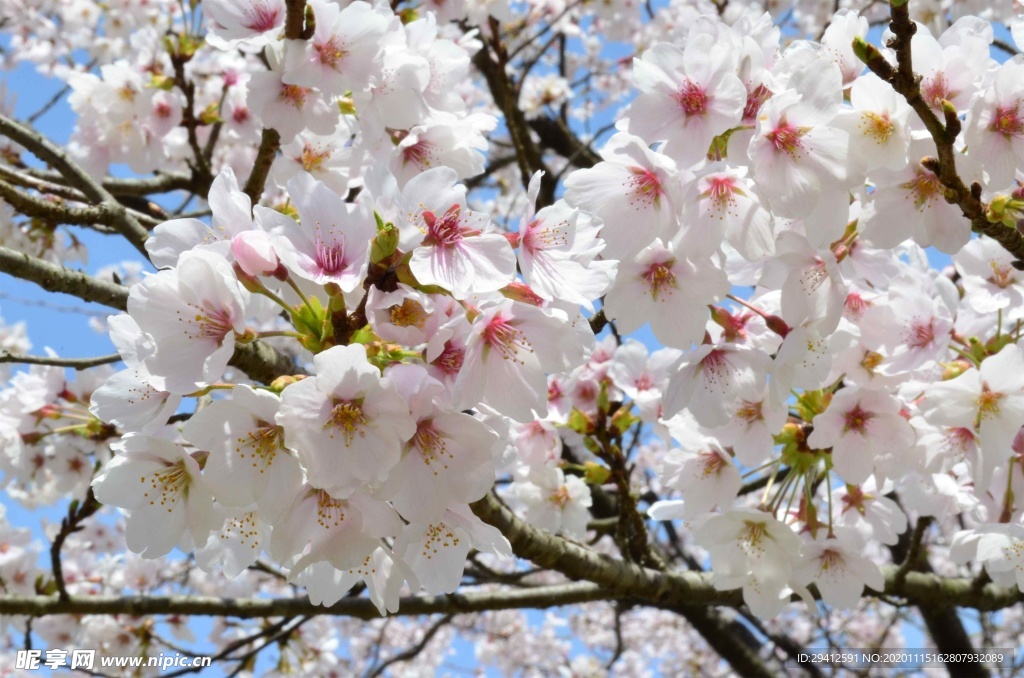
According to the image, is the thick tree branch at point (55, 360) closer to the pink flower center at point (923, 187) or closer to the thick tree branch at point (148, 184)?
the thick tree branch at point (148, 184)

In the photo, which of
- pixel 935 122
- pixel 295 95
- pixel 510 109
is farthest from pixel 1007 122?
pixel 510 109

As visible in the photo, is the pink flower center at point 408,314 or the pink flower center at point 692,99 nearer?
the pink flower center at point 408,314

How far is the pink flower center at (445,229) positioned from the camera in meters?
1.31

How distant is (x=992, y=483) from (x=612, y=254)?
1353 millimetres

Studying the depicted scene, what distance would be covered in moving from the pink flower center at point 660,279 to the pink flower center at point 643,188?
195mm

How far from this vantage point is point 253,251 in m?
1.29

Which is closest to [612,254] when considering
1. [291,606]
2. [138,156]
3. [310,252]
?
[310,252]

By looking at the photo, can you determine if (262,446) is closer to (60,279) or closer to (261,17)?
(60,279)

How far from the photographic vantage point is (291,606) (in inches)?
106

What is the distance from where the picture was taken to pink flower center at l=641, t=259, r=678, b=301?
5.68 ft

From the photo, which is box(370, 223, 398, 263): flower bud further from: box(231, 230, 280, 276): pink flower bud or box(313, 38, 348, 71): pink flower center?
box(313, 38, 348, 71): pink flower center

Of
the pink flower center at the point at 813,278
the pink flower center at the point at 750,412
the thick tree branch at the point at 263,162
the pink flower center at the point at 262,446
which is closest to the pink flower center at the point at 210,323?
the pink flower center at the point at 262,446

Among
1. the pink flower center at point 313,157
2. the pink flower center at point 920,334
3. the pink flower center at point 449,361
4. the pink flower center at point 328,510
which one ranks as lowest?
the pink flower center at point 328,510

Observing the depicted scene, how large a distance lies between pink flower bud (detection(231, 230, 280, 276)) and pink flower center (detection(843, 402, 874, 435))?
1.46 m
